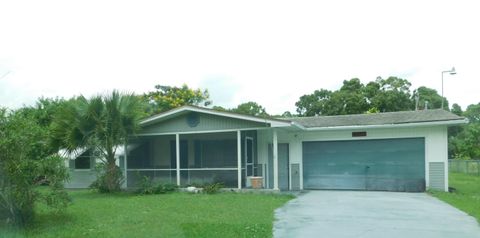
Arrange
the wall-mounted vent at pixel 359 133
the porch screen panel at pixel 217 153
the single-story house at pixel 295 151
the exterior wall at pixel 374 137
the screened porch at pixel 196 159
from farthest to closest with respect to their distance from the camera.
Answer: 1. the porch screen panel at pixel 217 153
2. the wall-mounted vent at pixel 359 133
3. the screened porch at pixel 196 159
4. the single-story house at pixel 295 151
5. the exterior wall at pixel 374 137

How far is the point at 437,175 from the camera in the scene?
17.2 metres

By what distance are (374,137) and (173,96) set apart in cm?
2470

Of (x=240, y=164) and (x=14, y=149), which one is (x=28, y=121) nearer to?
(x=14, y=149)

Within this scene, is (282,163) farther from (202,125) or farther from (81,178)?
(81,178)

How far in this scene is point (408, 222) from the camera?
10.0 metres

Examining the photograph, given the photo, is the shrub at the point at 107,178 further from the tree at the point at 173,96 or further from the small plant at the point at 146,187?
the tree at the point at 173,96

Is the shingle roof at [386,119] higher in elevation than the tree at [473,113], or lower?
lower

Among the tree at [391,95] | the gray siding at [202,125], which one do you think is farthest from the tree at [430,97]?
the gray siding at [202,125]

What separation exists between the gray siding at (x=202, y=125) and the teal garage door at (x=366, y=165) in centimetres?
338

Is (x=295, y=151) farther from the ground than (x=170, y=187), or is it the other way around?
(x=295, y=151)

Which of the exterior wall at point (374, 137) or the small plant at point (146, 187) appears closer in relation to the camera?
the small plant at point (146, 187)

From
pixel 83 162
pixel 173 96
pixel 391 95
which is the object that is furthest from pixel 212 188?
pixel 391 95

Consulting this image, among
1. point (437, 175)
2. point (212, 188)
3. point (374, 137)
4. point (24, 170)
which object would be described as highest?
point (374, 137)

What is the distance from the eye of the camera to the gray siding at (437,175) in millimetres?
17062
